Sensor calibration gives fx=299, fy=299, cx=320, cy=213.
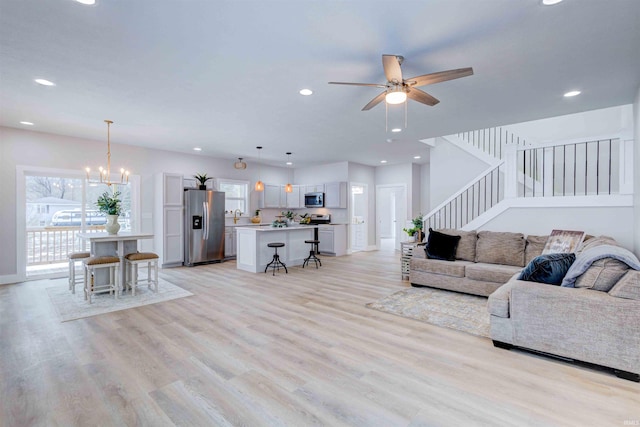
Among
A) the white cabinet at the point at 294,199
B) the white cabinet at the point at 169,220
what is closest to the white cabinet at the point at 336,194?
the white cabinet at the point at 294,199

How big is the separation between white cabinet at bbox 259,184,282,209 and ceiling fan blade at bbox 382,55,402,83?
6804 millimetres

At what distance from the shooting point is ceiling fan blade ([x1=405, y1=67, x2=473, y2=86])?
2.48 meters

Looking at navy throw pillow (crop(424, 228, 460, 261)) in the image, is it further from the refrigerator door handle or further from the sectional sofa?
the refrigerator door handle

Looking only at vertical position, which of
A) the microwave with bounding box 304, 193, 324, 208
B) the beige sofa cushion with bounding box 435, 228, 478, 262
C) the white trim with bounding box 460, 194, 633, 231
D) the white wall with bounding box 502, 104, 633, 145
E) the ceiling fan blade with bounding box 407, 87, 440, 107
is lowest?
the beige sofa cushion with bounding box 435, 228, 478, 262

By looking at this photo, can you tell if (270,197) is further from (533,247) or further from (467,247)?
(533,247)

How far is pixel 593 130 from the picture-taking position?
227 inches

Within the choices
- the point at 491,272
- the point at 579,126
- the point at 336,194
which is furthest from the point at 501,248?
the point at 336,194

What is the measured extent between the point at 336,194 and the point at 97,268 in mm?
5920

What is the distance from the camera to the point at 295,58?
287cm

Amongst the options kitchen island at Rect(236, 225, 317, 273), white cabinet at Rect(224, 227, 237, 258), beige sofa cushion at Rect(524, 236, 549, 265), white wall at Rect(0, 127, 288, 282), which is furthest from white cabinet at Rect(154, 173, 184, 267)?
beige sofa cushion at Rect(524, 236, 549, 265)

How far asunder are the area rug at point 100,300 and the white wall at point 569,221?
5.44m

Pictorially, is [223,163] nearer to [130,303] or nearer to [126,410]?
[130,303]

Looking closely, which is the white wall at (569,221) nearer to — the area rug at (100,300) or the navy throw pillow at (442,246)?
the navy throw pillow at (442,246)

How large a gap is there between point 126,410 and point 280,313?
194 cm
